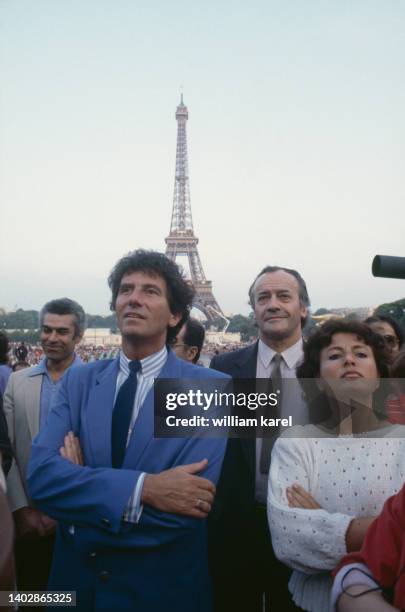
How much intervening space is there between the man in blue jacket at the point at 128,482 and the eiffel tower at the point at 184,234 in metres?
55.1

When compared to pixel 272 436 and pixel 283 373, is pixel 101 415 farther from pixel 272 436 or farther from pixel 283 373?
pixel 283 373

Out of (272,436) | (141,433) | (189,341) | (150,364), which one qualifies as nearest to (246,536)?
(272,436)

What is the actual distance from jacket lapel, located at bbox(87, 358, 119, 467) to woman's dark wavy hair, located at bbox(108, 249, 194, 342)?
0.44 m

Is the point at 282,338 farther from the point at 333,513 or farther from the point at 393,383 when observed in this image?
the point at 333,513

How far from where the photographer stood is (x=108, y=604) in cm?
197

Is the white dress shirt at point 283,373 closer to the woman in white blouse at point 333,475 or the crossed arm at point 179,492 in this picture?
the woman in white blouse at point 333,475

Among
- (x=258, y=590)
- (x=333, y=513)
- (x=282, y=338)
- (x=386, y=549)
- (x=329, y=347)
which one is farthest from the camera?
(x=282, y=338)

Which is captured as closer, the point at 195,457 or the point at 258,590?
the point at 195,457

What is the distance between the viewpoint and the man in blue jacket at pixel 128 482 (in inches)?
77.4

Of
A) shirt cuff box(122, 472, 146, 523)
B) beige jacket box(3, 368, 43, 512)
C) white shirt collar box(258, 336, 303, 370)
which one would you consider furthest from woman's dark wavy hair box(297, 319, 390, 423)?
beige jacket box(3, 368, 43, 512)

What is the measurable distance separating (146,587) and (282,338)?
1517mm

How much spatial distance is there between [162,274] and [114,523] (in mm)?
1109

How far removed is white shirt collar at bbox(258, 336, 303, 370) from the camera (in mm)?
3080

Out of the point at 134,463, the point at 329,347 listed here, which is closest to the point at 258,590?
the point at 134,463
